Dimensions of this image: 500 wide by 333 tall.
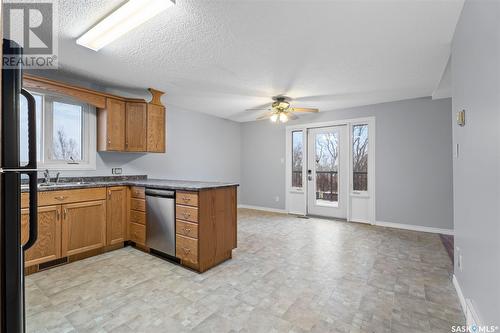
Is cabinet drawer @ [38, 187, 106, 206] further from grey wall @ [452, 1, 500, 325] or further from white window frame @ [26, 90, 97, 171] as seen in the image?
grey wall @ [452, 1, 500, 325]

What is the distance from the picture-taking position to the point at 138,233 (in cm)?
323

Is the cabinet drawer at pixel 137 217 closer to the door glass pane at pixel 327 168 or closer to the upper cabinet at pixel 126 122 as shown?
the upper cabinet at pixel 126 122

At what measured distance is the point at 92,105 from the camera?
11.1ft

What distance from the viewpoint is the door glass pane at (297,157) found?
5.59 m

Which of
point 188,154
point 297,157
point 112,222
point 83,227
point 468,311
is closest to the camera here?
point 468,311

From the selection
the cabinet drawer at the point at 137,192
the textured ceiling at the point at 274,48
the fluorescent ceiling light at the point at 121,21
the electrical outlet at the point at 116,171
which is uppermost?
the textured ceiling at the point at 274,48

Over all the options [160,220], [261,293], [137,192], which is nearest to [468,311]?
[261,293]

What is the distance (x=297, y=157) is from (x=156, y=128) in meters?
3.27

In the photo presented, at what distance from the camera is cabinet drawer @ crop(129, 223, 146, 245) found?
10.4 ft

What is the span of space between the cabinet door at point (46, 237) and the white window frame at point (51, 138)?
830 mm

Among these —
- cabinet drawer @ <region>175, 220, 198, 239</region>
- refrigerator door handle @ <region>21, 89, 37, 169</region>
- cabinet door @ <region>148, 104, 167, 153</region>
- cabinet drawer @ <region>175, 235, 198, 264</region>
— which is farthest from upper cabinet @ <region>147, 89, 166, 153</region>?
refrigerator door handle @ <region>21, 89, 37, 169</region>

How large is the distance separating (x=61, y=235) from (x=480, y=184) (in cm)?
390

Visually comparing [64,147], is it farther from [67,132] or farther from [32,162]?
[32,162]

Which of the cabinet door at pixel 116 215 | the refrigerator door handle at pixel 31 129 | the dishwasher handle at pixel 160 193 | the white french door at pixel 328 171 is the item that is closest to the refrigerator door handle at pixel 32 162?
the refrigerator door handle at pixel 31 129
